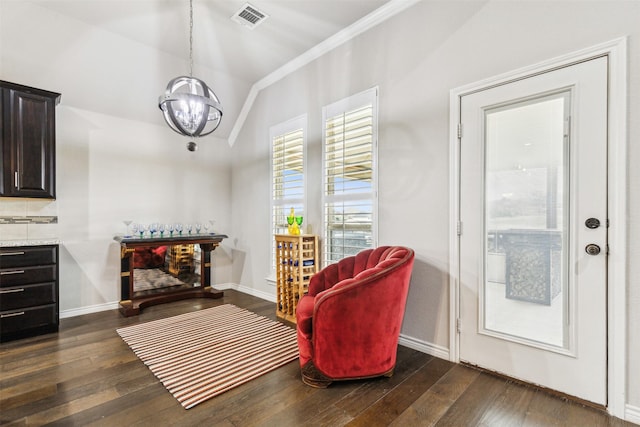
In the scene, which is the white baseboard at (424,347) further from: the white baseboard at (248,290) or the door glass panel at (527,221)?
the white baseboard at (248,290)

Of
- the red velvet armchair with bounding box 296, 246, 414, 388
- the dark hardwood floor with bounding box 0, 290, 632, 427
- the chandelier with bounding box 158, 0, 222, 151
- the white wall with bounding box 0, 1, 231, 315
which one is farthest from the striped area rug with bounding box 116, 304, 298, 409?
the chandelier with bounding box 158, 0, 222, 151

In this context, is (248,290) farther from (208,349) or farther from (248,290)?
(208,349)

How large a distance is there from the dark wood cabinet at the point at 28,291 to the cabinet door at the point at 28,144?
2.07 feet

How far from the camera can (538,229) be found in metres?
2.08

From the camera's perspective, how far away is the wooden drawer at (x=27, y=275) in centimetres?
285

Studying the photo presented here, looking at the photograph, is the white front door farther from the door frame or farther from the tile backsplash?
the tile backsplash

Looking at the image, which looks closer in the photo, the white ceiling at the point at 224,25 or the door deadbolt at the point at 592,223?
the door deadbolt at the point at 592,223

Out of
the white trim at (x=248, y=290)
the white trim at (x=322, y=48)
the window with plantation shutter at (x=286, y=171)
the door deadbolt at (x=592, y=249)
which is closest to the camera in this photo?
the door deadbolt at (x=592, y=249)

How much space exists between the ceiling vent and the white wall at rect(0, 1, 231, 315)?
1.22 metres

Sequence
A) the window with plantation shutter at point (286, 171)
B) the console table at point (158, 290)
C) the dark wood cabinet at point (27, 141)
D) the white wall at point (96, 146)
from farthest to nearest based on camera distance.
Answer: the window with plantation shutter at point (286, 171)
the console table at point (158, 290)
the white wall at point (96, 146)
the dark wood cabinet at point (27, 141)

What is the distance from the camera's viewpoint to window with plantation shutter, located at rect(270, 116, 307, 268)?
3822mm

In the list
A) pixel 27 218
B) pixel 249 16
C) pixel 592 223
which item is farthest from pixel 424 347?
pixel 27 218

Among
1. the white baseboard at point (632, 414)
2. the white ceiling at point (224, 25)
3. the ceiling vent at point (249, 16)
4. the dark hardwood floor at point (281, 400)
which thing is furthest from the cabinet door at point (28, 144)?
the white baseboard at point (632, 414)

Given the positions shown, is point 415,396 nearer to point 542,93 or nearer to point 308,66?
point 542,93
